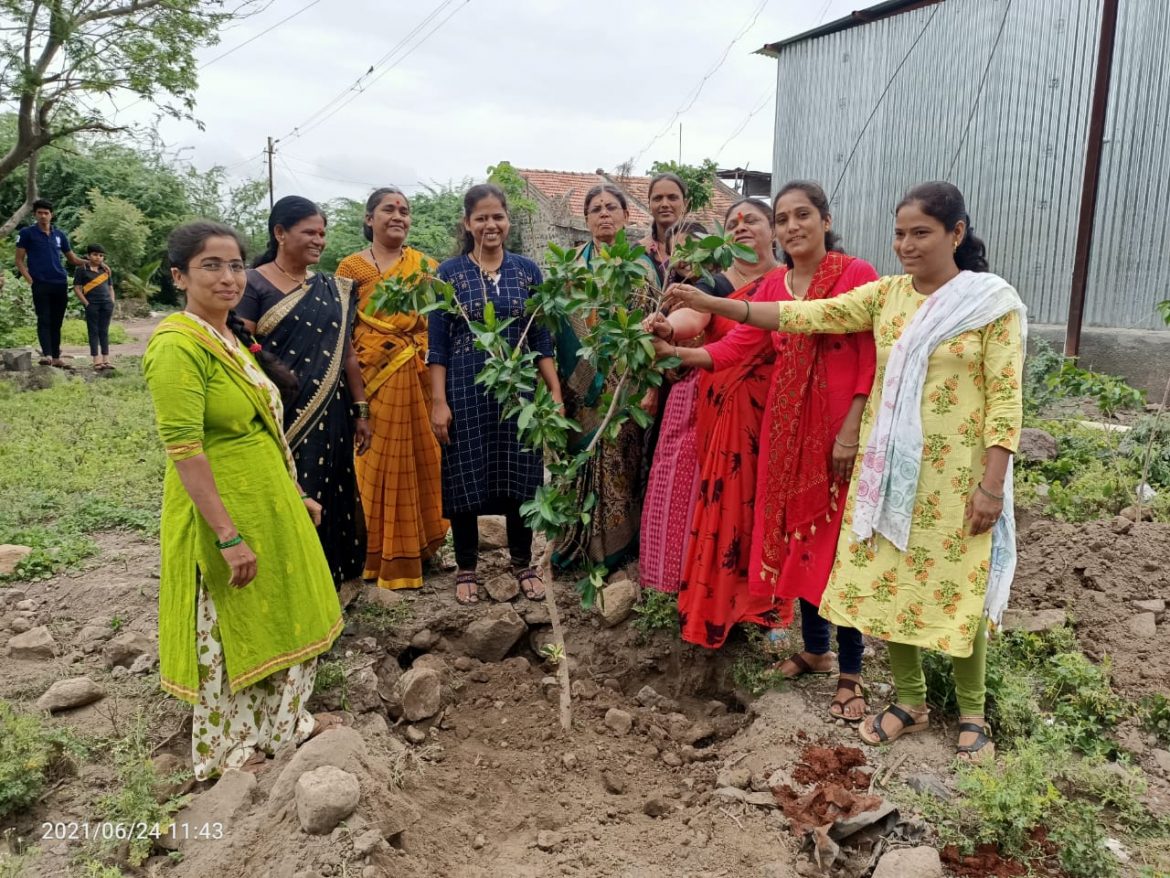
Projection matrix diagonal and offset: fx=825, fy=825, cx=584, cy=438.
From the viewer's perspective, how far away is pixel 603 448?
3.93 metres

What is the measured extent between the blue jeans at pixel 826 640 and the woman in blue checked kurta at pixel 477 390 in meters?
1.32

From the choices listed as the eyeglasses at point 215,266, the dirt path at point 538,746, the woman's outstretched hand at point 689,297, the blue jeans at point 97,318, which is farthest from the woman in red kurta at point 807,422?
the blue jeans at point 97,318

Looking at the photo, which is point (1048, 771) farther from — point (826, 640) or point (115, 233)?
point (115, 233)

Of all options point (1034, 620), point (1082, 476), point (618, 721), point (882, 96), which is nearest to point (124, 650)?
point (618, 721)

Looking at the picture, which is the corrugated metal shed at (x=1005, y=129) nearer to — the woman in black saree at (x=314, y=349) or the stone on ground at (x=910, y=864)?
the stone on ground at (x=910, y=864)

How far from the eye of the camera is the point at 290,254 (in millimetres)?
3324

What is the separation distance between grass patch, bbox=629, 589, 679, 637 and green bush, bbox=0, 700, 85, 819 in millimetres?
2177

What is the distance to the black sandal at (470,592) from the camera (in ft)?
13.0

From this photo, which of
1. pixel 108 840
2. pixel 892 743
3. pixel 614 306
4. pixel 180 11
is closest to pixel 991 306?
pixel 614 306

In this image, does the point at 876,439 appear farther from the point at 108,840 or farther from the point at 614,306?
the point at 108,840

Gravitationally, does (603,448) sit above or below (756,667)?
above

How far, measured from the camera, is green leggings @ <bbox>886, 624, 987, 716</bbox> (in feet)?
9.02

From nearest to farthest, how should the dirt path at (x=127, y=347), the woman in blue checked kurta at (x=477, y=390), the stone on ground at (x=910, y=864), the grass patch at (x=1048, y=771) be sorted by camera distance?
1. the stone on ground at (x=910, y=864)
2. the grass patch at (x=1048, y=771)
3. the woman in blue checked kurta at (x=477, y=390)
4. the dirt path at (x=127, y=347)

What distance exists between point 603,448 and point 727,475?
0.87 m
